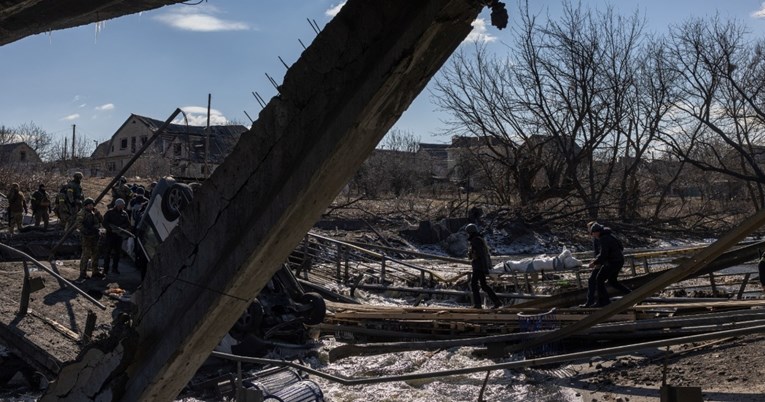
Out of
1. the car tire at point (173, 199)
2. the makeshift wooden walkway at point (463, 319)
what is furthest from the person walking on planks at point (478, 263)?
the car tire at point (173, 199)

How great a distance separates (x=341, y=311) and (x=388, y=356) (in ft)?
8.33

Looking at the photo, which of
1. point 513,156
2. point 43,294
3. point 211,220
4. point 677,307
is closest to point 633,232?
point 513,156

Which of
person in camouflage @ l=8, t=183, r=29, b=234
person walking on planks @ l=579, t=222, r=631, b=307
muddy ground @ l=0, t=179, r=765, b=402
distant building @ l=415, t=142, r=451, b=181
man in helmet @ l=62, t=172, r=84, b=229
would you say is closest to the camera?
muddy ground @ l=0, t=179, r=765, b=402

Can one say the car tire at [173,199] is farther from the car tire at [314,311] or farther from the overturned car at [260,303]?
the car tire at [314,311]

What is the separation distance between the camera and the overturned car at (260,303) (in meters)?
11.4

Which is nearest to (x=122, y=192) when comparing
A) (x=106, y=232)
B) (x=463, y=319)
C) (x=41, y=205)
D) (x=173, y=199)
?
(x=41, y=205)

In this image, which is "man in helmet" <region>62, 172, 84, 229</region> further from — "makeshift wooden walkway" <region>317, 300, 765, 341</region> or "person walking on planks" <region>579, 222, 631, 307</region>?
"person walking on planks" <region>579, 222, 631, 307</region>

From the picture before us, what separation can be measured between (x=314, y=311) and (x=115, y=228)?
4561mm

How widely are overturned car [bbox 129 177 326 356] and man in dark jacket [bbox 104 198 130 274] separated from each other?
1133mm

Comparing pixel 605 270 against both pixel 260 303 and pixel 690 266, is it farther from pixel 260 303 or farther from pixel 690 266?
pixel 690 266

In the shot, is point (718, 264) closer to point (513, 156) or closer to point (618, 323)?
point (618, 323)

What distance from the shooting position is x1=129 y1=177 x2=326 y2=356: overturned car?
11406mm

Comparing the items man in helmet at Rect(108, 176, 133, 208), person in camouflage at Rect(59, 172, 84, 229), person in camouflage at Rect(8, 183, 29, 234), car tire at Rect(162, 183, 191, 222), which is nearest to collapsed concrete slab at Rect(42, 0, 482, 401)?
car tire at Rect(162, 183, 191, 222)

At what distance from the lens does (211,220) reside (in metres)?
4.61
